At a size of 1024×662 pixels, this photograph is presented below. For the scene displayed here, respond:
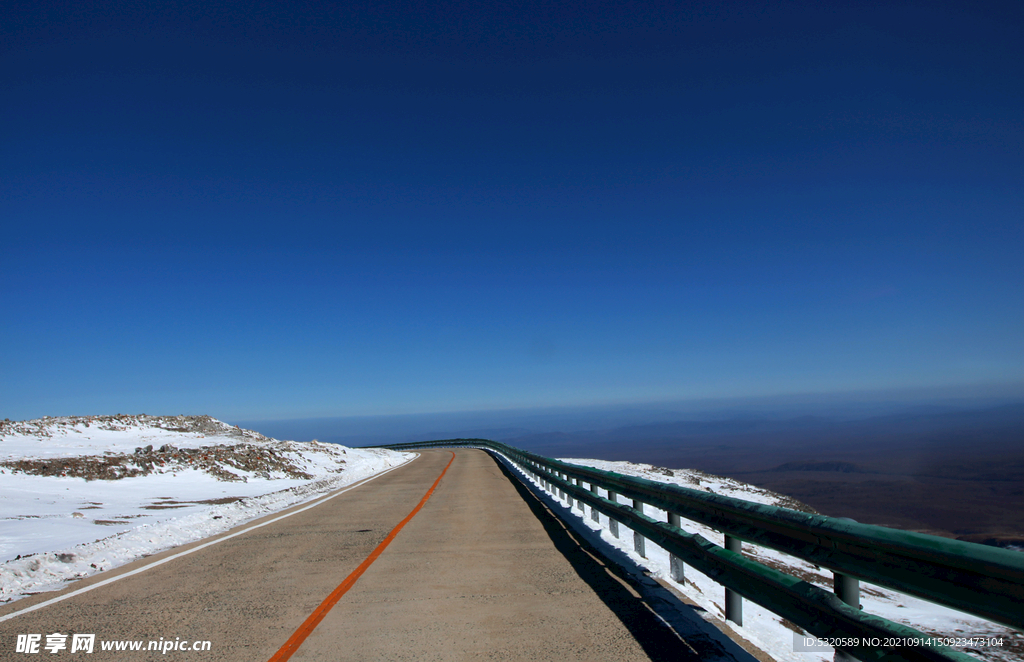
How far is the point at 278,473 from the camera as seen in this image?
26.0m

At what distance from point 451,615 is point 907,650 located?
12.3 ft

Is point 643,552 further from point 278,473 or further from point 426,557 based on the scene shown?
point 278,473

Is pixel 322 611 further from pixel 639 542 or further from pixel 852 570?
pixel 852 570

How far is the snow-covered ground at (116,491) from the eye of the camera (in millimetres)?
8664

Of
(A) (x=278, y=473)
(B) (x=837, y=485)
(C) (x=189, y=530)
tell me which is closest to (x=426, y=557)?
(C) (x=189, y=530)

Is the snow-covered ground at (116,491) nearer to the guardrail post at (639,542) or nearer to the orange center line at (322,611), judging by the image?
the orange center line at (322,611)

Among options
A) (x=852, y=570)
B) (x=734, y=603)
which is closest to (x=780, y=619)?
(x=734, y=603)

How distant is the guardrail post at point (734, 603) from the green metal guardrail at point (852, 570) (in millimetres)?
10

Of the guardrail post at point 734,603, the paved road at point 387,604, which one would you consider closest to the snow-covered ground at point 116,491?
the paved road at point 387,604

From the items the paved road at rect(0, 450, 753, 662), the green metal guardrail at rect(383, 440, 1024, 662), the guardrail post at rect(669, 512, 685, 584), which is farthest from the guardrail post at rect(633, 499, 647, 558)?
the green metal guardrail at rect(383, 440, 1024, 662)

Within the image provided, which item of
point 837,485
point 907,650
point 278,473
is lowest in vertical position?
point 837,485

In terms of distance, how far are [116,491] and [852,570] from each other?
2044 centimetres

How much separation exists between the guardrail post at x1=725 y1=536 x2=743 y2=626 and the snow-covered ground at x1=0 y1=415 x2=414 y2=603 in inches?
294

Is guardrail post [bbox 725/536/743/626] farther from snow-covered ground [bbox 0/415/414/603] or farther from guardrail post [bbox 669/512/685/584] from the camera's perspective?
snow-covered ground [bbox 0/415/414/603]
